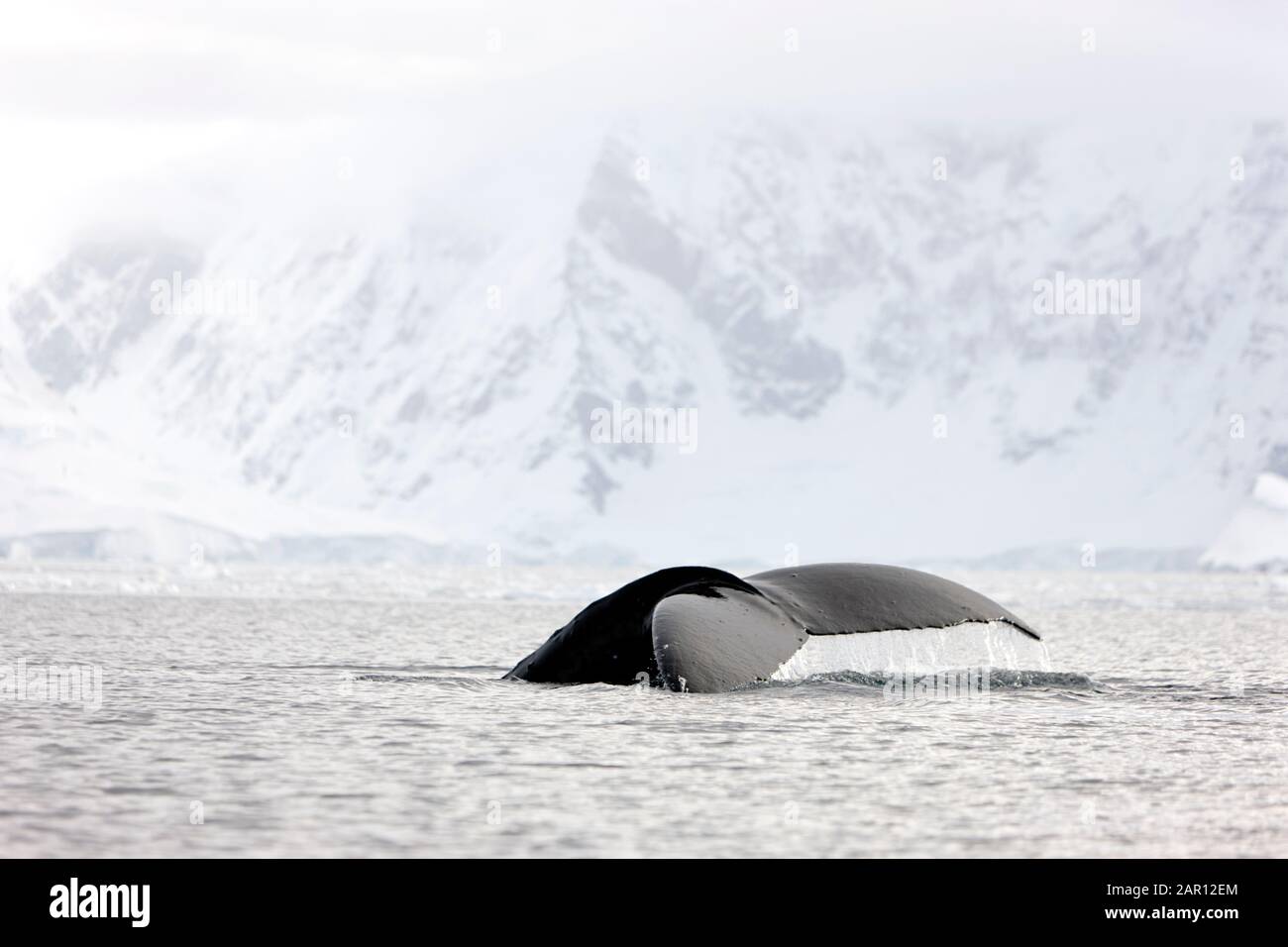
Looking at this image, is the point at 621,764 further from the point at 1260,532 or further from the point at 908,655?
the point at 1260,532

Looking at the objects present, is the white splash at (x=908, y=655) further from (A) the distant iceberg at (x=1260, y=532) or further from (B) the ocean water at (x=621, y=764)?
(A) the distant iceberg at (x=1260, y=532)

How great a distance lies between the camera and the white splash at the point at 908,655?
18.9 m

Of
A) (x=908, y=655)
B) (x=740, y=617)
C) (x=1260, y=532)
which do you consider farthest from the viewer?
(x=1260, y=532)

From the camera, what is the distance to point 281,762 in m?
11.5

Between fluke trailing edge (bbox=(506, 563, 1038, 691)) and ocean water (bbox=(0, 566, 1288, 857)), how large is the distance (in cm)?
30

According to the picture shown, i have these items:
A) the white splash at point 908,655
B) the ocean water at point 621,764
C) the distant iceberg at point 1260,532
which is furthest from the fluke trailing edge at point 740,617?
the distant iceberg at point 1260,532

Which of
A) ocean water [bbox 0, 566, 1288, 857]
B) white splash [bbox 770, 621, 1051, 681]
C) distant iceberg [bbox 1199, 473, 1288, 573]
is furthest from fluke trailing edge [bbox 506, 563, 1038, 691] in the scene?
distant iceberg [bbox 1199, 473, 1288, 573]

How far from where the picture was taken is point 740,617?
13.2 meters

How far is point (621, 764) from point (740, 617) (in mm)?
2104

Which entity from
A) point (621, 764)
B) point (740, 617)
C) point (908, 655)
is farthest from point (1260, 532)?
point (621, 764)

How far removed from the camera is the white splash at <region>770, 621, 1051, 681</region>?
18891 millimetres

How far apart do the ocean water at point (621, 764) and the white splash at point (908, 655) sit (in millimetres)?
944

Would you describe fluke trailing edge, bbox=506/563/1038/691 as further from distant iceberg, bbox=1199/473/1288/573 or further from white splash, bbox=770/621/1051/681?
distant iceberg, bbox=1199/473/1288/573
